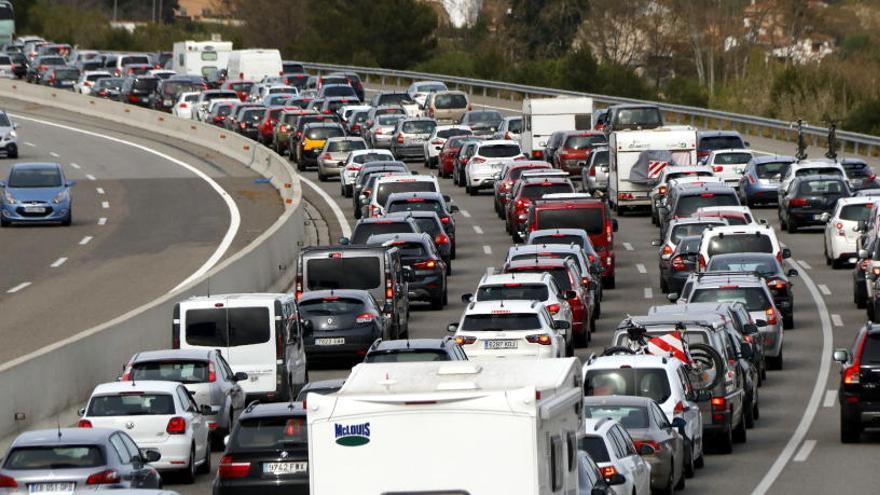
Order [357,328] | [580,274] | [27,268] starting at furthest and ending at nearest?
[27,268] → [580,274] → [357,328]

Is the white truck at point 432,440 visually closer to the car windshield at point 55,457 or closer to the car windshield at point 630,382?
the car windshield at point 55,457

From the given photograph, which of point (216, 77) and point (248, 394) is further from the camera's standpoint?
point (216, 77)


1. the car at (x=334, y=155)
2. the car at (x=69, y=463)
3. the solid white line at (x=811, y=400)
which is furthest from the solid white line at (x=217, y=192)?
the car at (x=69, y=463)

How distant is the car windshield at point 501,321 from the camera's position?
31.3 meters

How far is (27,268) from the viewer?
152 ft

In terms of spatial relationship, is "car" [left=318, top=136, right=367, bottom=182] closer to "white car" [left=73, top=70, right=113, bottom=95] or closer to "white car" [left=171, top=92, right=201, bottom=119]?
"white car" [left=171, top=92, right=201, bottom=119]

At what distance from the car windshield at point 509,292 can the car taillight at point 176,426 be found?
1061 cm

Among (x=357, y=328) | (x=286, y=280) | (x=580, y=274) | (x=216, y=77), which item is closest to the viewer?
(x=357, y=328)

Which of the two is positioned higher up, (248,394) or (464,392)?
(464,392)

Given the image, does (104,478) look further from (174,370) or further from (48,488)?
(174,370)

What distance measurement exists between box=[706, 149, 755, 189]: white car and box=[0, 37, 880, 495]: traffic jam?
0.23 feet

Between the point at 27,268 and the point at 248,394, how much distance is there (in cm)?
1730

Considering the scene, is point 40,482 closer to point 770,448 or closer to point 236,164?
point 770,448

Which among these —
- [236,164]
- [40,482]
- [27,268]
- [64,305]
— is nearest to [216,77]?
[236,164]
